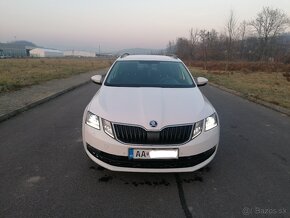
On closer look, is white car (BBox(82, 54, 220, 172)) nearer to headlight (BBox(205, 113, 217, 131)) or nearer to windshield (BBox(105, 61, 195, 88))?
headlight (BBox(205, 113, 217, 131))

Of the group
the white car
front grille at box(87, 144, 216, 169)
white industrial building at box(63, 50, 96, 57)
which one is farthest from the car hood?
white industrial building at box(63, 50, 96, 57)

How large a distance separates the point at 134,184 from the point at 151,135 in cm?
71

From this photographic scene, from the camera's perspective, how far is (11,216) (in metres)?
2.77

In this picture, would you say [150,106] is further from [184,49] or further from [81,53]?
[81,53]

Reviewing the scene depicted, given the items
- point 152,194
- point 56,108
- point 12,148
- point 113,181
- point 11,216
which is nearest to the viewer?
point 11,216

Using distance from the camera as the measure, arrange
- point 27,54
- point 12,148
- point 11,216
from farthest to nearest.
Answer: point 27,54 → point 12,148 → point 11,216

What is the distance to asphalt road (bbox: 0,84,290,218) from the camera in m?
2.94

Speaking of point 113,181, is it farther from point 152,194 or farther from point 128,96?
point 128,96

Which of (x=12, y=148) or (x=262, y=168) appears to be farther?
(x=12, y=148)

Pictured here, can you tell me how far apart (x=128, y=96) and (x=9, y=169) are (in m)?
1.94

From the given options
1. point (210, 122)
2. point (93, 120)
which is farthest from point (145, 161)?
point (210, 122)

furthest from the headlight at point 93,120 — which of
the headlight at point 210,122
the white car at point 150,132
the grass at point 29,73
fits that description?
the grass at point 29,73

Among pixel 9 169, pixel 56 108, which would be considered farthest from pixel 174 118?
pixel 56 108

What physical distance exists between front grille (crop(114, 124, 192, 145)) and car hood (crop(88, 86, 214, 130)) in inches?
2.5
